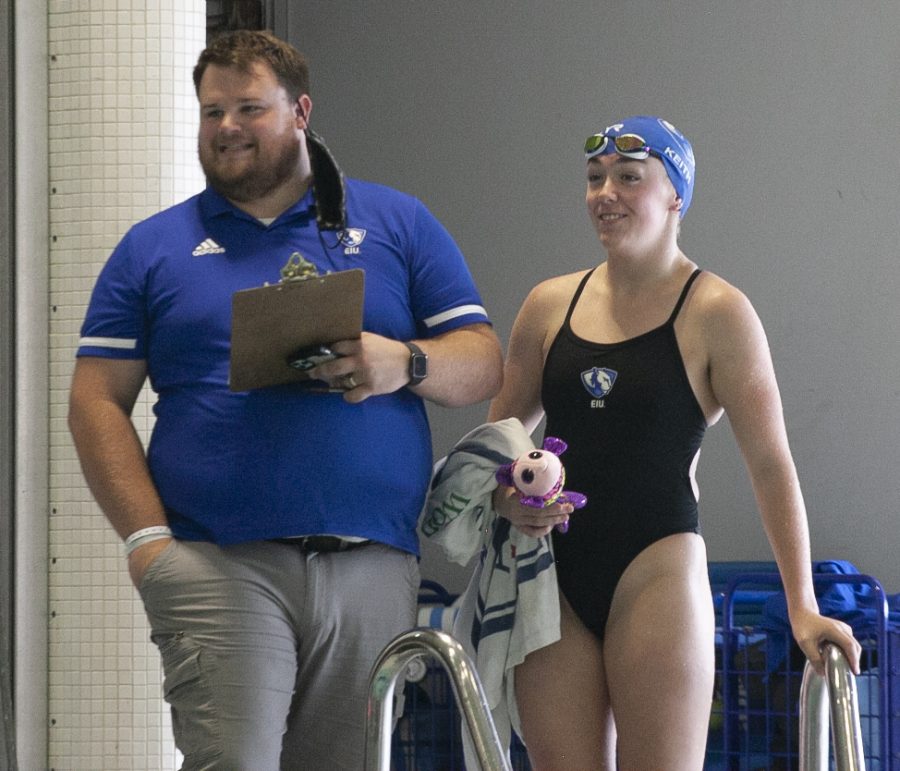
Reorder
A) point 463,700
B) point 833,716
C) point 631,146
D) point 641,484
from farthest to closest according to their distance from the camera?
point 631,146, point 641,484, point 833,716, point 463,700

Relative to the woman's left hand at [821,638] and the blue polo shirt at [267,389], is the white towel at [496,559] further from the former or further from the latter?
the woman's left hand at [821,638]

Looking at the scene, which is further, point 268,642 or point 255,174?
point 255,174

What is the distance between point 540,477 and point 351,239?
57 cm

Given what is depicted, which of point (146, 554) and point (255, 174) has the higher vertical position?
point (255, 174)

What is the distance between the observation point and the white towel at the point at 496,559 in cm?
273

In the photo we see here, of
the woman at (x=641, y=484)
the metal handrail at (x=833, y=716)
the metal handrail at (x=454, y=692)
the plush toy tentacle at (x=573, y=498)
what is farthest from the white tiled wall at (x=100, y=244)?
the metal handrail at (x=833, y=716)

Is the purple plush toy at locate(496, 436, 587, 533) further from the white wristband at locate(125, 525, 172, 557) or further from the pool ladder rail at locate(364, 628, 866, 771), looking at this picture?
the white wristband at locate(125, 525, 172, 557)

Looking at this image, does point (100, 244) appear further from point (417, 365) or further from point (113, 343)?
point (417, 365)

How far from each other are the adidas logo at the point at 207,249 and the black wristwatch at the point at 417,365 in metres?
0.41

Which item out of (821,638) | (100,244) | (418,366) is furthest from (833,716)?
(100,244)

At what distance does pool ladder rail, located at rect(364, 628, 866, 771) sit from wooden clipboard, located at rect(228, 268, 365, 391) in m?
0.57

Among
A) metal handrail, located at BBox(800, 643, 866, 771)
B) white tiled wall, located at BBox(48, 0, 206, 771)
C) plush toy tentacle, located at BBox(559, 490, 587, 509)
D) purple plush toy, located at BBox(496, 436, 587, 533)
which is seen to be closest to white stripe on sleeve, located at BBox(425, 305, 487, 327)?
purple plush toy, located at BBox(496, 436, 587, 533)

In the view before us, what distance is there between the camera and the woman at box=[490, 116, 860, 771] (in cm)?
267

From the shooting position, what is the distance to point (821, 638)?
2.60 meters
